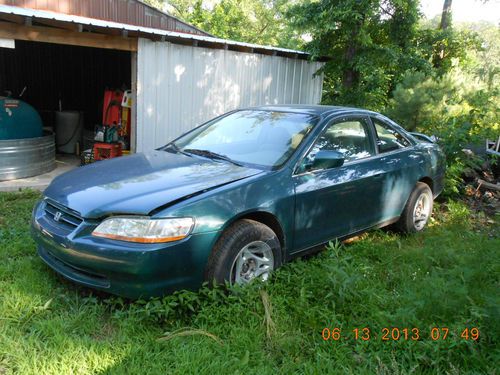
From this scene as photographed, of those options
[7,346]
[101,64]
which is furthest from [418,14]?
[7,346]

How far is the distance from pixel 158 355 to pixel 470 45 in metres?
12.5

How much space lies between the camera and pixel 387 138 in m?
4.88

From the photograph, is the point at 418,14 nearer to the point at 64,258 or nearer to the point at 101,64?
the point at 101,64

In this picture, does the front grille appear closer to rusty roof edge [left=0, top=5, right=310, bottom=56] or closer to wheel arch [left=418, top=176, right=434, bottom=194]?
rusty roof edge [left=0, top=5, right=310, bottom=56]

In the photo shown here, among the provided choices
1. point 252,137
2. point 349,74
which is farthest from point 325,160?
point 349,74

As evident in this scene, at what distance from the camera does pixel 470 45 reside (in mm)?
12062

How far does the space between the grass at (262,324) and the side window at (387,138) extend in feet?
4.87

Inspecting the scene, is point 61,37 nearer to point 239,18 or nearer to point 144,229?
point 144,229

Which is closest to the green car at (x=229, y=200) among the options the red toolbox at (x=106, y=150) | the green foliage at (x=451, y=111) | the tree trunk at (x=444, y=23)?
the green foliage at (x=451, y=111)

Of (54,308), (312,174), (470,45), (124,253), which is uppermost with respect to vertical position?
(470,45)

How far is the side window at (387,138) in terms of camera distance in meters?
4.75

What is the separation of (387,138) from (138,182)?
9.37 feet

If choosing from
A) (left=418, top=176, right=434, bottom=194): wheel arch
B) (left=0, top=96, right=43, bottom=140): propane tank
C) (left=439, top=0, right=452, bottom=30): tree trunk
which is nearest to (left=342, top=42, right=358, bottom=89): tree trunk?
(left=439, top=0, right=452, bottom=30): tree trunk

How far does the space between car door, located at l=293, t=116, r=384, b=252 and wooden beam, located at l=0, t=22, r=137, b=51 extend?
4242 millimetres
